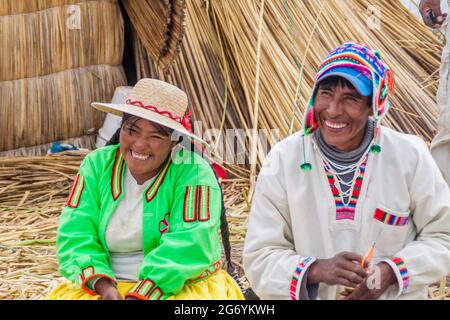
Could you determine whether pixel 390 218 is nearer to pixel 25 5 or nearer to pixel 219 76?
pixel 219 76

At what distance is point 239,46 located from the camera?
187 inches

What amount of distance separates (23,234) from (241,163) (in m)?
1.16

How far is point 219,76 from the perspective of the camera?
4.95 metres

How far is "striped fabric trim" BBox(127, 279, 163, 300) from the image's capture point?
267 cm

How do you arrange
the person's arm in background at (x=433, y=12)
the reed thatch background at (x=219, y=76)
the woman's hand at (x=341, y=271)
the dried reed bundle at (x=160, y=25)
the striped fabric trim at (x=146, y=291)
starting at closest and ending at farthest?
the woman's hand at (x=341, y=271)
the striped fabric trim at (x=146, y=291)
the person's arm in background at (x=433, y=12)
the reed thatch background at (x=219, y=76)
the dried reed bundle at (x=160, y=25)

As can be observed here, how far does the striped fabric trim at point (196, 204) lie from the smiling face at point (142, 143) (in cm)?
14

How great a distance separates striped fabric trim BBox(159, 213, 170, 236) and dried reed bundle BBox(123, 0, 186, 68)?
6.32 ft

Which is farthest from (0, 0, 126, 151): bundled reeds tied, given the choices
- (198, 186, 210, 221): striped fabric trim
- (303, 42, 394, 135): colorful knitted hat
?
(303, 42, 394, 135): colorful knitted hat

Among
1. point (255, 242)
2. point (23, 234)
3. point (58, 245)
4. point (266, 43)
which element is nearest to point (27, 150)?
point (23, 234)

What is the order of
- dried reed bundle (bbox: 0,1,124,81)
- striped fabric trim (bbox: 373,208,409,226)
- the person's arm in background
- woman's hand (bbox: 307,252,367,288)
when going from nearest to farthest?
1. woman's hand (bbox: 307,252,367,288)
2. striped fabric trim (bbox: 373,208,409,226)
3. the person's arm in background
4. dried reed bundle (bbox: 0,1,124,81)

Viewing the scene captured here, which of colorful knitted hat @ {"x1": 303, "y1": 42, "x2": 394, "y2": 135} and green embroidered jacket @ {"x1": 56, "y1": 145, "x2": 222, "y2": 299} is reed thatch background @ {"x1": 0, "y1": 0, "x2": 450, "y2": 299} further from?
colorful knitted hat @ {"x1": 303, "y1": 42, "x2": 394, "y2": 135}

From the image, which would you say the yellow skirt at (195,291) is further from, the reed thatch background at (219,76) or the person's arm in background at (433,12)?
the person's arm in background at (433,12)

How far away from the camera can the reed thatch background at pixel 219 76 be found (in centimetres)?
450

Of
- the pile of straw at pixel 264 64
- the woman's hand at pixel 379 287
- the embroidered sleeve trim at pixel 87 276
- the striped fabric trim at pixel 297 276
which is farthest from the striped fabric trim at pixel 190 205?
the pile of straw at pixel 264 64
